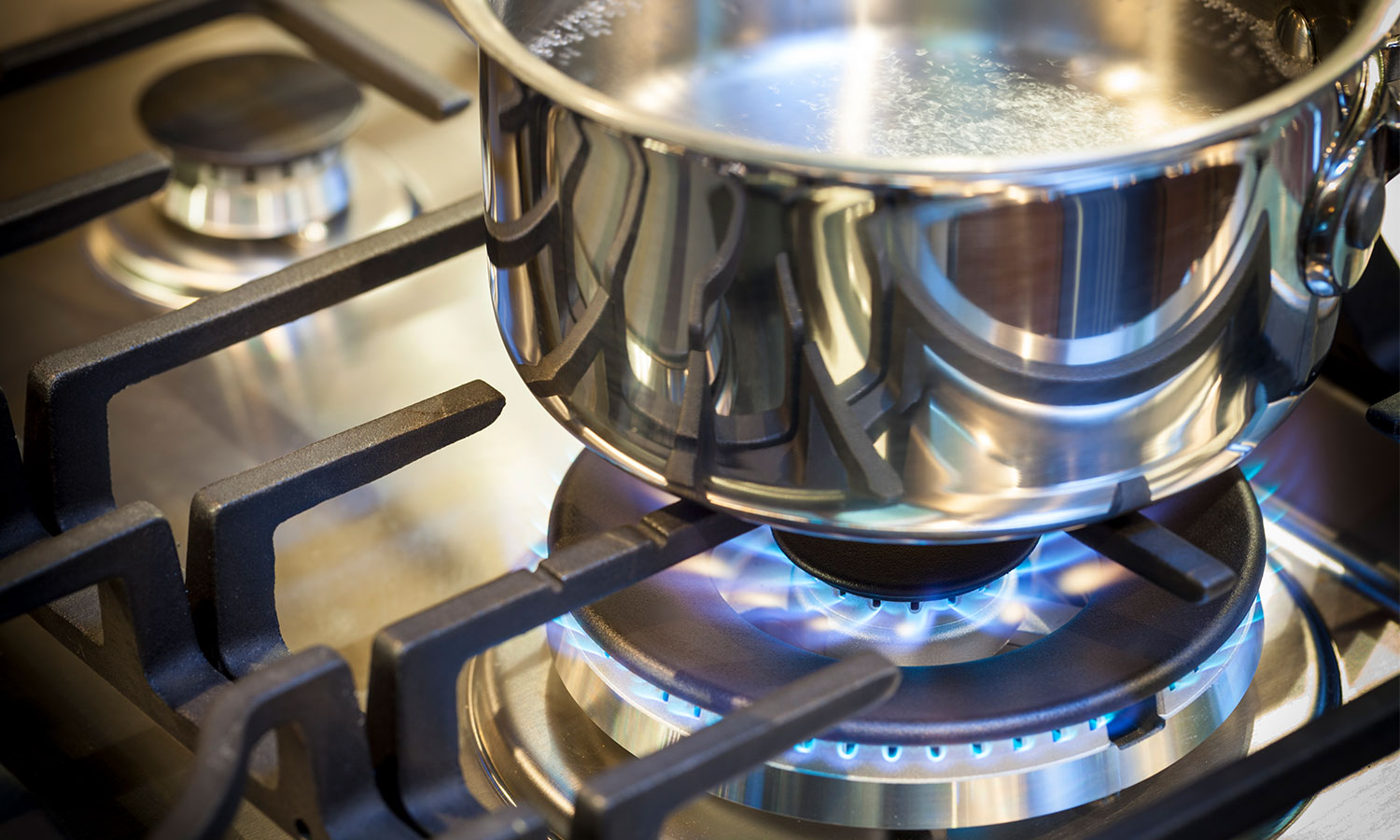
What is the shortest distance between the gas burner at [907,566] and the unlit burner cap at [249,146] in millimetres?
362

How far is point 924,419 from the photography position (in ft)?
1.27

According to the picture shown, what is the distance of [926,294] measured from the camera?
1.19 ft

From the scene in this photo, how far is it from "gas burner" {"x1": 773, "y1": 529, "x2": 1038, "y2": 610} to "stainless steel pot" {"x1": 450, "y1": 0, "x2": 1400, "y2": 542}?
0.29ft

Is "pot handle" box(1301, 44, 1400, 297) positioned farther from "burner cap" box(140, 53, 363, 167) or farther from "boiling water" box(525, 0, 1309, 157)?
"burner cap" box(140, 53, 363, 167)

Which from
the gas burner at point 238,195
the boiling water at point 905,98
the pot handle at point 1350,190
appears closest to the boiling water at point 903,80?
the boiling water at point 905,98

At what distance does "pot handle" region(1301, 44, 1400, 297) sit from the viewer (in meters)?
0.40

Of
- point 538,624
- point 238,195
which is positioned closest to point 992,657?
point 538,624

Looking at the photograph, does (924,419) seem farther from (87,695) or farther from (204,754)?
(87,695)

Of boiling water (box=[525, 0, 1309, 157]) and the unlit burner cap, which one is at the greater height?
boiling water (box=[525, 0, 1309, 157])

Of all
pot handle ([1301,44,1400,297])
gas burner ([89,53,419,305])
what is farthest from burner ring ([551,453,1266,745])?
gas burner ([89,53,419,305])

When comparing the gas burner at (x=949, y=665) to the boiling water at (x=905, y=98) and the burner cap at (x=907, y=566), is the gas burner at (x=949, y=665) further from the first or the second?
the boiling water at (x=905, y=98)

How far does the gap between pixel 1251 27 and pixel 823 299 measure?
10.0 inches

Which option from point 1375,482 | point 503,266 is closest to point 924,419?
point 503,266

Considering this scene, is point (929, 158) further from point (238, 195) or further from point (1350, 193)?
point (238, 195)
